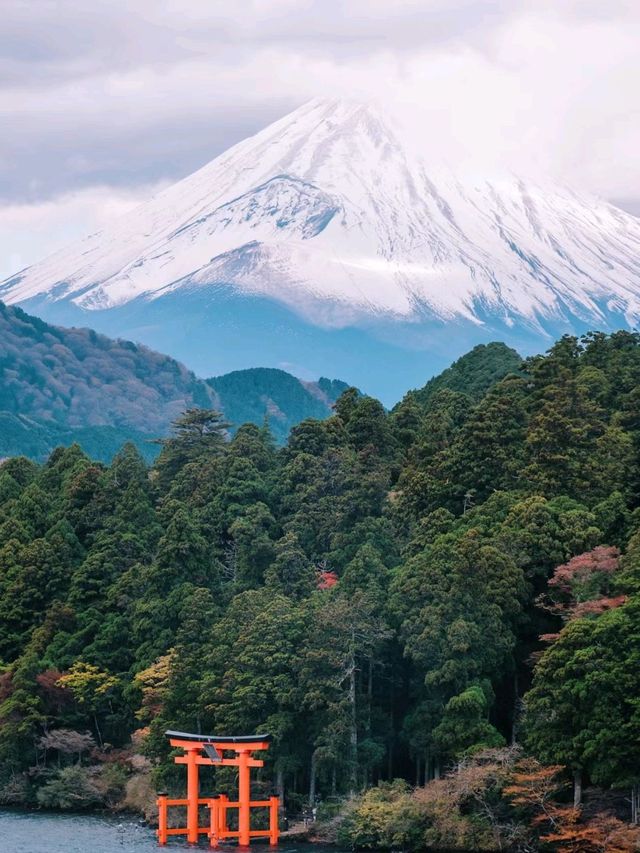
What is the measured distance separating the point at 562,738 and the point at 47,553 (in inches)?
793

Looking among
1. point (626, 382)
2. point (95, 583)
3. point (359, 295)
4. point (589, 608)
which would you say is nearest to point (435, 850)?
point (589, 608)

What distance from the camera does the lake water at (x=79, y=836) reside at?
130ft

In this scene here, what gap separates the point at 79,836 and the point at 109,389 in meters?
118

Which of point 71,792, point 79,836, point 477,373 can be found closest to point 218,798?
point 79,836

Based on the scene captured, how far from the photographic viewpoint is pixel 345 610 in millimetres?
43031

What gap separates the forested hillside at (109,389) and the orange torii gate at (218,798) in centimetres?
9588

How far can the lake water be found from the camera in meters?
39.7

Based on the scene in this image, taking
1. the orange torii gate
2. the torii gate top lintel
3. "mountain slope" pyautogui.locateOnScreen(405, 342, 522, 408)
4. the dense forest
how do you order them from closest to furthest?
1. the dense forest
2. the orange torii gate
3. the torii gate top lintel
4. "mountain slope" pyautogui.locateOnScreen(405, 342, 522, 408)

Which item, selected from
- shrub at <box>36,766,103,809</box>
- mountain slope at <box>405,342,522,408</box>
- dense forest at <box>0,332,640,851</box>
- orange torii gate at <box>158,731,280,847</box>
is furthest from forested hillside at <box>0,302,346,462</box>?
orange torii gate at <box>158,731,280,847</box>

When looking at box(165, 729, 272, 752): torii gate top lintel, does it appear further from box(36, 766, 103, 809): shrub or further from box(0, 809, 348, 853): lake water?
box(36, 766, 103, 809): shrub

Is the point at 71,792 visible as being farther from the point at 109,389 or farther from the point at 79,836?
the point at 109,389

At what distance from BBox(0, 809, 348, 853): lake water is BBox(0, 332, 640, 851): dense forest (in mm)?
1354

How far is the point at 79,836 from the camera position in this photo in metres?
41.3

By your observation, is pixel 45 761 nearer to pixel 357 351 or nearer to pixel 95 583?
pixel 95 583
